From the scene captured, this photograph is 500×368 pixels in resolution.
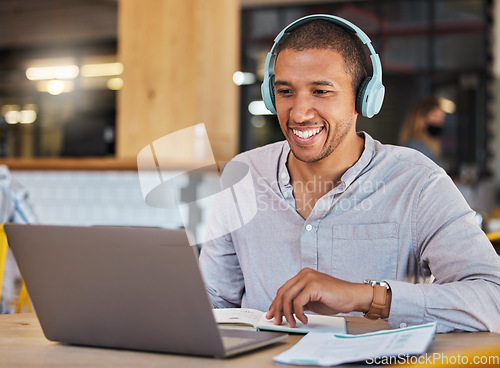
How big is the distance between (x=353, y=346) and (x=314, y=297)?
17cm

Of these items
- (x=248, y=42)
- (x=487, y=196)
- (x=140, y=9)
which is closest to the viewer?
(x=140, y=9)

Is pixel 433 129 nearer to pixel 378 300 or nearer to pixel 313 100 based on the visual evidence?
pixel 313 100

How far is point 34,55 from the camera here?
901 cm

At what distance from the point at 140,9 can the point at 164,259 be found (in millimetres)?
3325

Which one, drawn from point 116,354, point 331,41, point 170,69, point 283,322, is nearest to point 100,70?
point 170,69

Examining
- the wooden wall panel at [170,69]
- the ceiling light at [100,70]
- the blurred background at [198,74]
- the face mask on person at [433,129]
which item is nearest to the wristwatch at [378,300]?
the blurred background at [198,74]

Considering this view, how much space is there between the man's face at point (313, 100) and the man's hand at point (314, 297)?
17.9 inches

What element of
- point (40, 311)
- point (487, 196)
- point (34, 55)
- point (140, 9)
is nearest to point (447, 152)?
point (487, 196)

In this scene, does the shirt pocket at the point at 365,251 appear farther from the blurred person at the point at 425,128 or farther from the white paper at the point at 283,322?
the blurred person at the point at 425,128

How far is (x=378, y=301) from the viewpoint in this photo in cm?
113

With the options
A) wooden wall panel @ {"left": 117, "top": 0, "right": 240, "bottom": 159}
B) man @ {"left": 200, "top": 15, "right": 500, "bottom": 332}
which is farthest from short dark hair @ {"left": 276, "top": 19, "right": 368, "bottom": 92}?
wooden wall panel @ {"left": 117, "top": 0, "right": 240, "bottom": 159}

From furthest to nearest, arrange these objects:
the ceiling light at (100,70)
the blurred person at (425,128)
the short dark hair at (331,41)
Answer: the ceiling light at (100,70)
the blurred person at (425,128)
the short dark hair at (331,41)

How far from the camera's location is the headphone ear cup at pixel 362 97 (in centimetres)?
150

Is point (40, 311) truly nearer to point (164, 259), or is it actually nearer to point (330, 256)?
point (164, 259)
